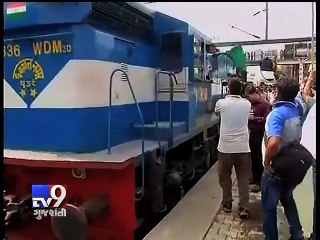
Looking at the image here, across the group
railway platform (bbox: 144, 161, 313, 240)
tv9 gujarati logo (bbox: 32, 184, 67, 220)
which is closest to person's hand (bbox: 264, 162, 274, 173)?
railway platform (bbox: 144, 161, 313, 240)

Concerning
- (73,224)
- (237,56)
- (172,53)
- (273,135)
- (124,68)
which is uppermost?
(237,56)

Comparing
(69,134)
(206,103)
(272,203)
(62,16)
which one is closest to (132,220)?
(69,134)

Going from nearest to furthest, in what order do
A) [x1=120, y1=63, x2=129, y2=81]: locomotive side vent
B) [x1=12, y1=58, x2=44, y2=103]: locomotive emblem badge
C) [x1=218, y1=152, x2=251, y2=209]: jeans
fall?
[x1=12, y1=58, x2=44, y2=103]: locomotive emblem badge → [x1=120, y1=63, x2=129, y2=81]: locomotive side vent → [x1=218, y1=152, x2=251, y2=209]: jeans

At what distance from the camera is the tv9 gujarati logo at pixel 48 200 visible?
303 centimetres

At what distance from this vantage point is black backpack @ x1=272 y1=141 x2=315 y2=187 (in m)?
3.06

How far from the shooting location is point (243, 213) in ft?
14.1

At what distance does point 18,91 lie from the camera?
3.65m

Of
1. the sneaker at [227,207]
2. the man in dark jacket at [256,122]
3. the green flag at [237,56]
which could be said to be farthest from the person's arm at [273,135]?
the green flag at [237,56]

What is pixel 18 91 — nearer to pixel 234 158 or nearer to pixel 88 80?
pixel 88 80

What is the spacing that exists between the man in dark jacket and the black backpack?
7.40ft

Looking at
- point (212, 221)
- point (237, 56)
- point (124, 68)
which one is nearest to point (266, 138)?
point (212, 221)

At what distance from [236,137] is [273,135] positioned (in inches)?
48.5

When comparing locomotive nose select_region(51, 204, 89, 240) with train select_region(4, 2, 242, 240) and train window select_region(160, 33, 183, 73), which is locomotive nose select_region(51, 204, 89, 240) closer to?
train select_region(4, 2, 242, 240)

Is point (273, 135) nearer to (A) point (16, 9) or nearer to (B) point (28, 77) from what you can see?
(B) point (28, 77)
